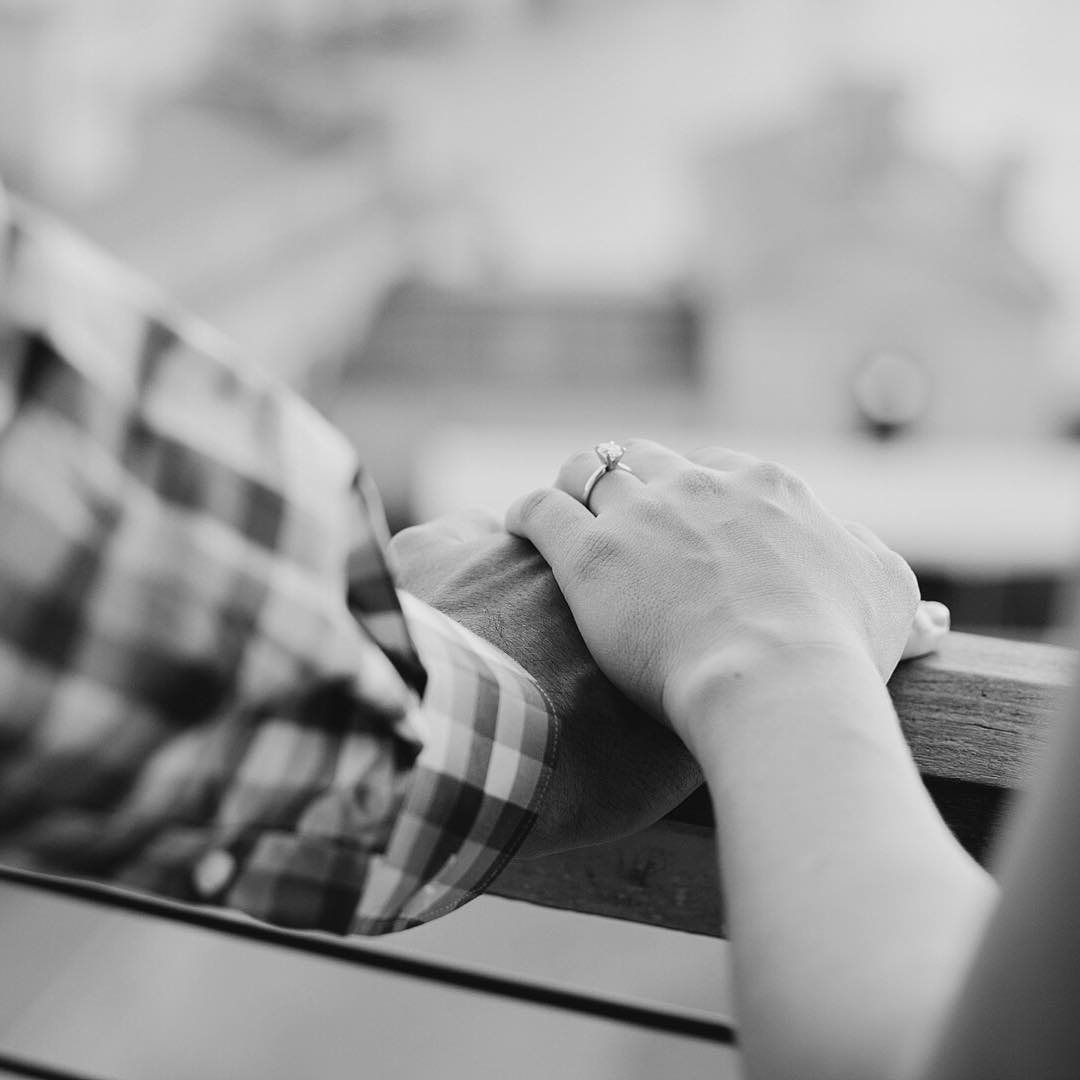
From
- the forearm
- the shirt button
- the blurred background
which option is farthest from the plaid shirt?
the blurred background

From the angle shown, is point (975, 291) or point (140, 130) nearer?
point (975, 291)

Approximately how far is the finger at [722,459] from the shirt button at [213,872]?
28 cm

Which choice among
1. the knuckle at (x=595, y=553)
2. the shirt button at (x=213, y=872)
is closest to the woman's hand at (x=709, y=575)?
the knuckle at (x=595, y=553)

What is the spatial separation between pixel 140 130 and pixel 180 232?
2.13 meters

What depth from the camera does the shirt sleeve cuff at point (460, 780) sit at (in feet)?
1.15

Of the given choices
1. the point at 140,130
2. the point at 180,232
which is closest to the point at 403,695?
the point at 180,232

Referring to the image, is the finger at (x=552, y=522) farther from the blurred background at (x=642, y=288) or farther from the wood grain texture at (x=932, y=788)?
the blurred background at (x=642, y=288)

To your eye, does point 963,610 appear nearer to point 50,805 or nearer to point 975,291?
point 975,291

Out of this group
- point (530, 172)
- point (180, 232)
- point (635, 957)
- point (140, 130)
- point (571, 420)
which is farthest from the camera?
point (530, 172)

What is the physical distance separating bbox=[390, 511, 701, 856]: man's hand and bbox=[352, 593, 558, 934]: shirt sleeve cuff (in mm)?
14

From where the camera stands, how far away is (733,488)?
46cm

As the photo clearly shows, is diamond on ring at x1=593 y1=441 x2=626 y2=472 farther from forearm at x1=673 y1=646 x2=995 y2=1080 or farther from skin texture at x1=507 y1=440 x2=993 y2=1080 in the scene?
forearm at x1=673 y1=646 x2=995 y2=1080

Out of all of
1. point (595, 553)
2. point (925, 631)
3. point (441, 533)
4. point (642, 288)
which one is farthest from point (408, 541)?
point (642, 288)

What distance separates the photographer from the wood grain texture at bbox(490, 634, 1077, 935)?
42 centimetres
